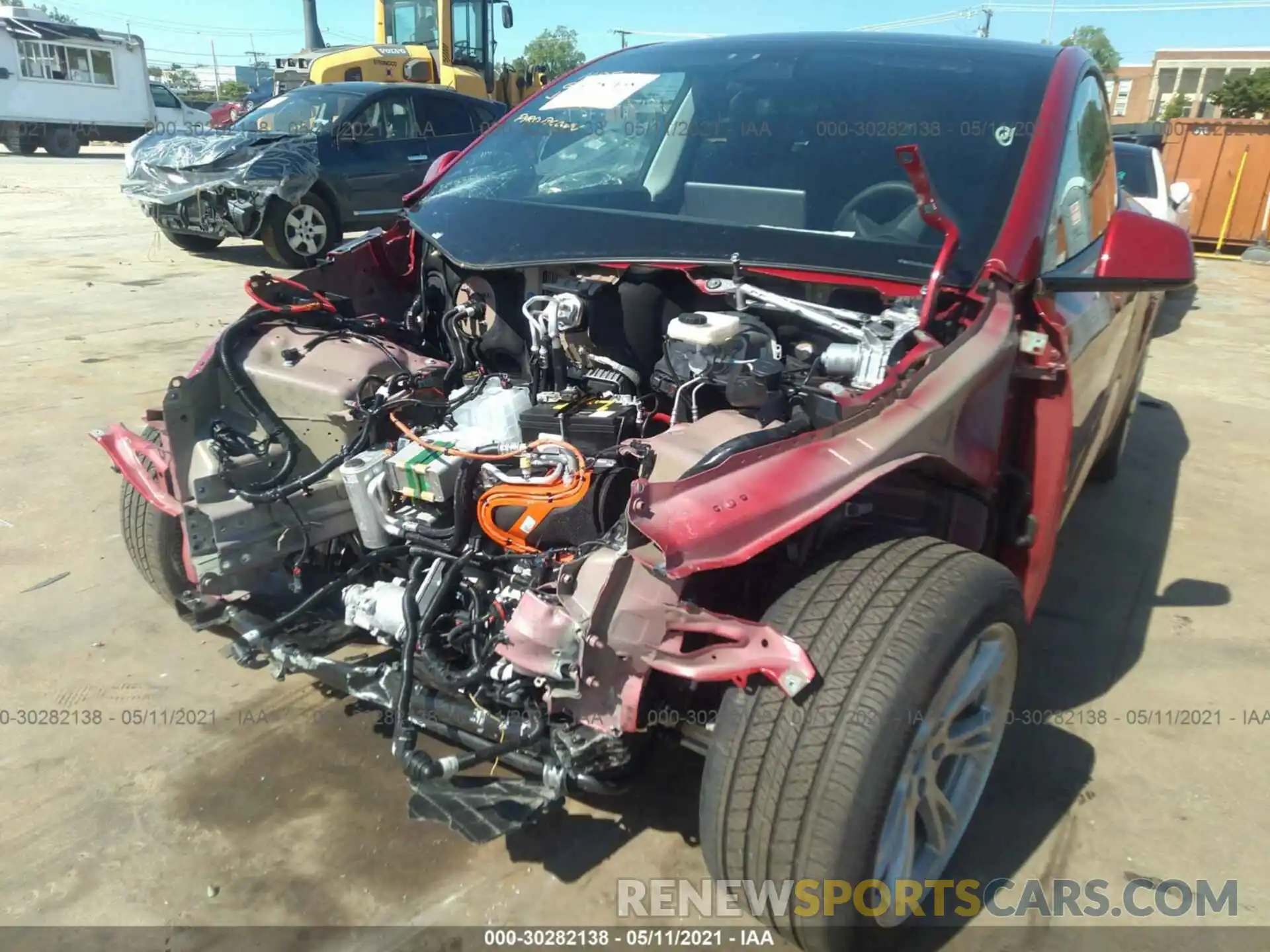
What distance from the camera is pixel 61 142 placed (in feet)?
82.4

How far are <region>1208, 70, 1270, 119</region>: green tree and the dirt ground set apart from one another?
28.2 meters

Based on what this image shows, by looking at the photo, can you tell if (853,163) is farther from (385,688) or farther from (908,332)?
(385,688)

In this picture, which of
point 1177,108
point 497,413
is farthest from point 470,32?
point 1177,108

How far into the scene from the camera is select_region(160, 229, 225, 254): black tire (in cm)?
994

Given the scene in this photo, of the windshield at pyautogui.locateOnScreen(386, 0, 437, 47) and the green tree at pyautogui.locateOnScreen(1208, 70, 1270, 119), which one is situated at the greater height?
the windshield at pyautogui.locateOnScreen(386, 0, 437, 47)

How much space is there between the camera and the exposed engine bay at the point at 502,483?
183 centimetres

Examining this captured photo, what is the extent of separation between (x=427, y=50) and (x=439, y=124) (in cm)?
555

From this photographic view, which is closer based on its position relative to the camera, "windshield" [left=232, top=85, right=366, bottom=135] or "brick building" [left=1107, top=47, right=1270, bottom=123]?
"windshield" [left=232, top=85, right=366, bottom=135]

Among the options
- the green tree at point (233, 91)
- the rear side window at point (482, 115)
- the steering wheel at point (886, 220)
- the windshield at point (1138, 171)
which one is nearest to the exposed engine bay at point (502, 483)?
the steering wheel at point (886, 220)

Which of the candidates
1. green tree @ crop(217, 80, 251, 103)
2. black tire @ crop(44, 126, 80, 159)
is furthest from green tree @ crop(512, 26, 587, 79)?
black tire @ crop(44, 126, 80, 159)

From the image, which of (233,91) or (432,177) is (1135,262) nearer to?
(432,177)

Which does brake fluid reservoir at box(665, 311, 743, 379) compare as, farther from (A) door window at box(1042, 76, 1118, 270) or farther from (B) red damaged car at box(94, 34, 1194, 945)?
(A) door window at box(1042, 76, 1118, 270)

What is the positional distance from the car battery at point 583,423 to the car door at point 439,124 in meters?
8.87

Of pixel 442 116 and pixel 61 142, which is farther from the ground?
pixel 442 116
